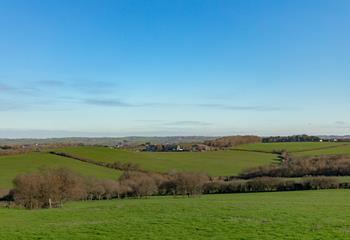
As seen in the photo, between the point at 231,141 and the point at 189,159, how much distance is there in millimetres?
35133

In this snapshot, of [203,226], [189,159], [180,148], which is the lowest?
[189,159]

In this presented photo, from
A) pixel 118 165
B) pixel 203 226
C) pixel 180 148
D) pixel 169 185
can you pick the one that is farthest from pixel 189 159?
pixel 203 226

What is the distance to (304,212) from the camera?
96.3 ft

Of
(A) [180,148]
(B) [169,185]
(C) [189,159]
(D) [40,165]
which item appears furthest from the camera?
(A) [180,148]

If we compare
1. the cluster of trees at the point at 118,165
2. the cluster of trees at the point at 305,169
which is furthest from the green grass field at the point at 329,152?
the cluster of trees at the point at 118,165

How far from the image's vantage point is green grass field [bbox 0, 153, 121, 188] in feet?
272

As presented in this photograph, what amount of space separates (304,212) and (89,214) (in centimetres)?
1552

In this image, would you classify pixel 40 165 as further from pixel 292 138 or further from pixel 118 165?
pixel 292 138

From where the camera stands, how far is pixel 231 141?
140250mm

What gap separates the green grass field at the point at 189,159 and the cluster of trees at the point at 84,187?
2031 centimetres

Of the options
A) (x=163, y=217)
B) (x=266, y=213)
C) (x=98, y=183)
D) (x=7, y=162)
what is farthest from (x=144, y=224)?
(x=7, y=162)

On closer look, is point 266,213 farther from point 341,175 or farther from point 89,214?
point 341,175

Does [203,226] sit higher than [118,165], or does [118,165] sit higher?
[203,226]

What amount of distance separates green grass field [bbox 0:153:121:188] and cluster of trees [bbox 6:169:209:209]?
10.9m
